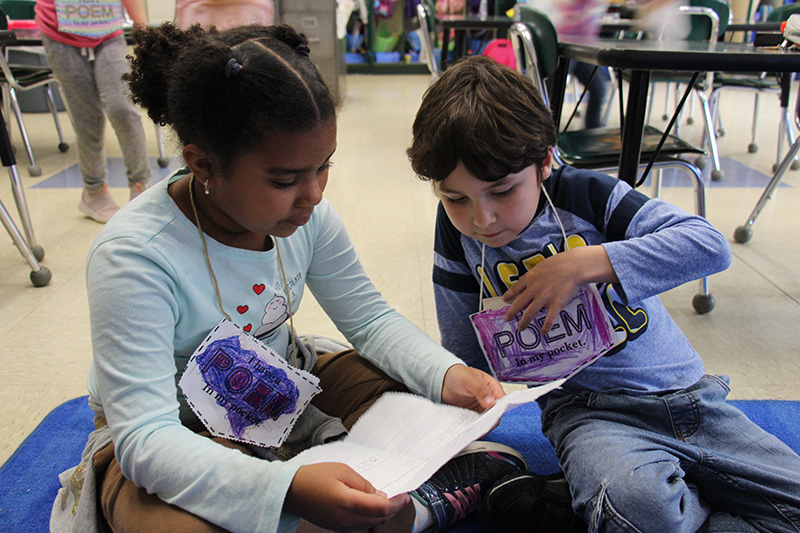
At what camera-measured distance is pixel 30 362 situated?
4.59 ft

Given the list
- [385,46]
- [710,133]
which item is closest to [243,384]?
[710,133]

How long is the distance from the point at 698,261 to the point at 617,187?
16 centimetres

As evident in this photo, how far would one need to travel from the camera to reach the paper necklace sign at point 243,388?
782 mm

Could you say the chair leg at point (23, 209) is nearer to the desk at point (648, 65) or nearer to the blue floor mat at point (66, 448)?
the blue floor mat at point (66, 448)

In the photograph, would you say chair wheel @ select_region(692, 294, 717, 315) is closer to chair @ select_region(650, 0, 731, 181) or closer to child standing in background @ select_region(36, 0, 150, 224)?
chair @ select_region(650, 0, 731, 181)

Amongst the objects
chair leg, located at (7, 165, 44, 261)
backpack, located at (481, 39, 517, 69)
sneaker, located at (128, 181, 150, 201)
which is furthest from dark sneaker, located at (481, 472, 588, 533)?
backpack, located at (481, 39, 517, 69)

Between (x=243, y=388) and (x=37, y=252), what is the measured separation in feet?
4.73

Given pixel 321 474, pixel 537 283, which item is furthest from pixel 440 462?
pixel 537 283

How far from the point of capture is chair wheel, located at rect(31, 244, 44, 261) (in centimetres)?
192

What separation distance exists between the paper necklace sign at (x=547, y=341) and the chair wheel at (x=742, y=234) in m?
1.42

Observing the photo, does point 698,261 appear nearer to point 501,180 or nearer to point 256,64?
point 501,180

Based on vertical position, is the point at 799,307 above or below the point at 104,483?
below

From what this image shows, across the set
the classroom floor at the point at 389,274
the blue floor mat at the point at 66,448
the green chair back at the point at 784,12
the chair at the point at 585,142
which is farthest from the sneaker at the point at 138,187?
the green chair back at the point at 784,12

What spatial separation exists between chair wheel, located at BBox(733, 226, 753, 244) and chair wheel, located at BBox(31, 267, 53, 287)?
2142 mm
